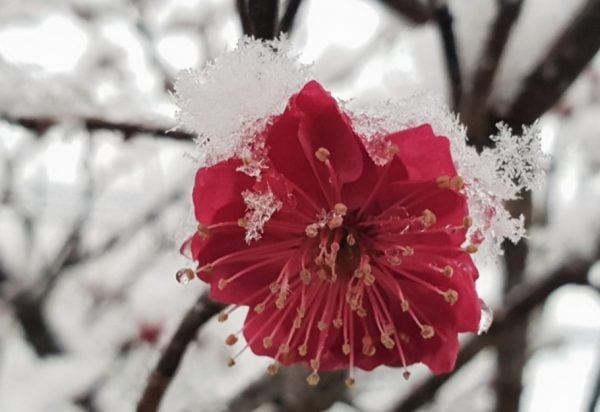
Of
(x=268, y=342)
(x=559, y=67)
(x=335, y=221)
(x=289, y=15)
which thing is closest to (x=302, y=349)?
(x=268, y=342)

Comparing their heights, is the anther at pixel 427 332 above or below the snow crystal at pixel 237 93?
below

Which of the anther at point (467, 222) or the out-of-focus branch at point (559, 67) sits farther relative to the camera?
the out-of-focus branch at point (559, 67)

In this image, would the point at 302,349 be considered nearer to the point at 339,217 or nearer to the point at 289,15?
the point at 339,217

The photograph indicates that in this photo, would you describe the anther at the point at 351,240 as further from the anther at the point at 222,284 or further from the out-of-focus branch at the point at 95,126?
the out-of-focus branch at the point at 95,126

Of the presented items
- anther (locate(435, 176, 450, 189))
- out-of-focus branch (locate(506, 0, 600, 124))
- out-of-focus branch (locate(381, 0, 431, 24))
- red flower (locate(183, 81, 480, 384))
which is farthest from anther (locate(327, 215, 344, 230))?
out-of-focus branch (locate(381, 0, 431, 24))

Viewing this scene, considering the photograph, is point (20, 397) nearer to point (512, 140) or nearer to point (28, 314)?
point (28, 314)

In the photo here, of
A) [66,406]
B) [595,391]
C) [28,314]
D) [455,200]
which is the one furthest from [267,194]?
[28,314]

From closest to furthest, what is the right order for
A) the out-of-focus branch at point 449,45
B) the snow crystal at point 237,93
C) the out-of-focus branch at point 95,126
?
the snow crystal at point 237,93 < the out-of-focus branch at point 449,45 < the out-of-focus branch at point 95,126

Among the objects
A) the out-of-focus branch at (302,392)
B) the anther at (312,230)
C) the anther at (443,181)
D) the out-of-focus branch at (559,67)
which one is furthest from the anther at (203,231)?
the out-of-focus branch at (302,392)
